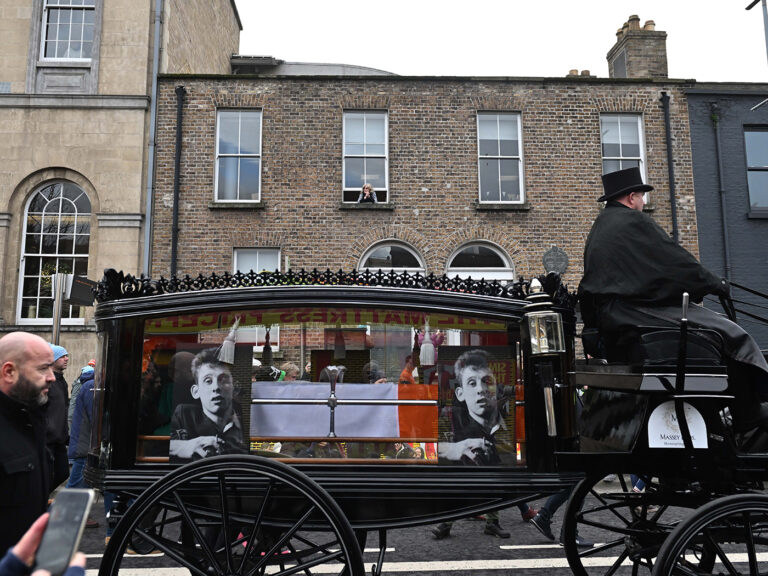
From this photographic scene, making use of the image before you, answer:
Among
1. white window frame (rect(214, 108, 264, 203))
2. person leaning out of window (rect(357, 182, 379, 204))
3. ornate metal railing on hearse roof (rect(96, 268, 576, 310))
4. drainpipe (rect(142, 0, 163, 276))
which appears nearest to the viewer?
ornate metal railing on hearse roof (rect(96, 268, 576, 310))

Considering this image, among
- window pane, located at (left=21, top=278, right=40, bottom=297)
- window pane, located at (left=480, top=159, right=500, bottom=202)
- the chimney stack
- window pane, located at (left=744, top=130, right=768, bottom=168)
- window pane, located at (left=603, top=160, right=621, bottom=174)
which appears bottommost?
window pane, located at (left=21, top=278, right=40, bottom=297)

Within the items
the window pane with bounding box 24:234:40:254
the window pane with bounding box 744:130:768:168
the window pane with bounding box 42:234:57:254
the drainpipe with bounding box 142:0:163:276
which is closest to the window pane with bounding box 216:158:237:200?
the drainpipe with bounding box 142:0:163:276

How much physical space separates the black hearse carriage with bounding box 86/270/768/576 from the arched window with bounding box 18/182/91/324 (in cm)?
1074

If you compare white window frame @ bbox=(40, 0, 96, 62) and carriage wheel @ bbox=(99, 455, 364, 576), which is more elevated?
white window frame @ bbox=(40, 0, 96, 62)

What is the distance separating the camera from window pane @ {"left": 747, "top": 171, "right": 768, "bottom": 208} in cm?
1381

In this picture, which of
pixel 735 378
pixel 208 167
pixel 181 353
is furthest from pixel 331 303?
pixel 208 167

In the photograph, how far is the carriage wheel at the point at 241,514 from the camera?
2.62m

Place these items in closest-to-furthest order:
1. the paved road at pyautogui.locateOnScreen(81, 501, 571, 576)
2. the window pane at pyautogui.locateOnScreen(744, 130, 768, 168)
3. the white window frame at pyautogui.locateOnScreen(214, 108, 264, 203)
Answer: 1. the paved road at pyautogui.locateOnScreen(81, 501, 571, 576)
2. the white window frame at pyautogui.locateOnScreen(214, 108, 264, 203)
3. the window pane at pyautogui.locateOnScreen(744, 130, 768, 168)

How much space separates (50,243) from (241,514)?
1200 cm

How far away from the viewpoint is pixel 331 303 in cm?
307

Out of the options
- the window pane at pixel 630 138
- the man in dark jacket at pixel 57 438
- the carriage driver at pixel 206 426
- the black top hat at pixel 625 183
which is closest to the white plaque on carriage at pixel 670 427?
the black top hat at pixel 625 183

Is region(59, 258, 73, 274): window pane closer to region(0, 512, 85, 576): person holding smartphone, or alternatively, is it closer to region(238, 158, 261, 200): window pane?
region(238, 158, 261, 200): window pane

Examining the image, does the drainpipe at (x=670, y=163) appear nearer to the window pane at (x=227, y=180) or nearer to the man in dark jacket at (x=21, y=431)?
the window pane at (x=227, y=180)

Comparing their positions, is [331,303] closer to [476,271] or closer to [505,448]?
[505,448]
